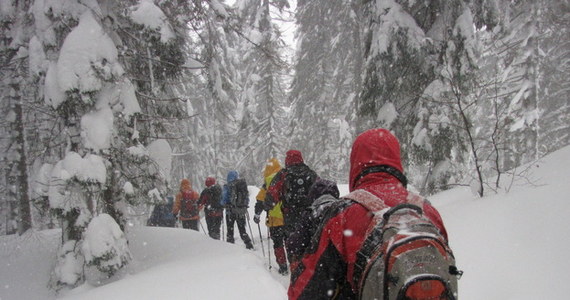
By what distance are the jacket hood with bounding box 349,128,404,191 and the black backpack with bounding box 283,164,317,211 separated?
4.12 meters

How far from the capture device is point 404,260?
1502mm

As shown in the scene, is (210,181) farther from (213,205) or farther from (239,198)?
(239,198)

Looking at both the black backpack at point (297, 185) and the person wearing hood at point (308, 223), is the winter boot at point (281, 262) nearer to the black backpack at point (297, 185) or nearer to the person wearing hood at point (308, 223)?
the black backpack at point (297, 185)

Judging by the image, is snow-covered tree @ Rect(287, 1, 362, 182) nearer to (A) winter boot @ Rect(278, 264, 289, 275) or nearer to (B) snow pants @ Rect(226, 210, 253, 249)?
(B) snow pants @ Rect(226, 210, 253, 249)

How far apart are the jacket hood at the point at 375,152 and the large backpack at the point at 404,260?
1.26 ft

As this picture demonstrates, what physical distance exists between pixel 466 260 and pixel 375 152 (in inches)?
140

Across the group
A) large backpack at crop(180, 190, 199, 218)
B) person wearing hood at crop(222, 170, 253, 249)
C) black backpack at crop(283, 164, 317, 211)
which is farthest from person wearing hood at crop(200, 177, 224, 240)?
black backpack at crop(283, 164, 317, 211)

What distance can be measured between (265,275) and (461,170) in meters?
6.67

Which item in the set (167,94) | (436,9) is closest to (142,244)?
(167,94)

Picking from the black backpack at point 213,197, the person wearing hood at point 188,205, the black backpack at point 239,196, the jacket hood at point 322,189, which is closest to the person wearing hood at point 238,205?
the black backpack at point 239,196

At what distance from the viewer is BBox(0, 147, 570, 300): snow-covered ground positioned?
4059 mm

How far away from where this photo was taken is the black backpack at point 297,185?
617 centimetres

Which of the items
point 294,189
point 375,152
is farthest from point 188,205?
point 375,152

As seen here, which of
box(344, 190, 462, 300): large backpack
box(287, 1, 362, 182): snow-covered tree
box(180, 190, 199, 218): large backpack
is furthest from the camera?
box(287, 1, 362, 182): snow-covered tree
